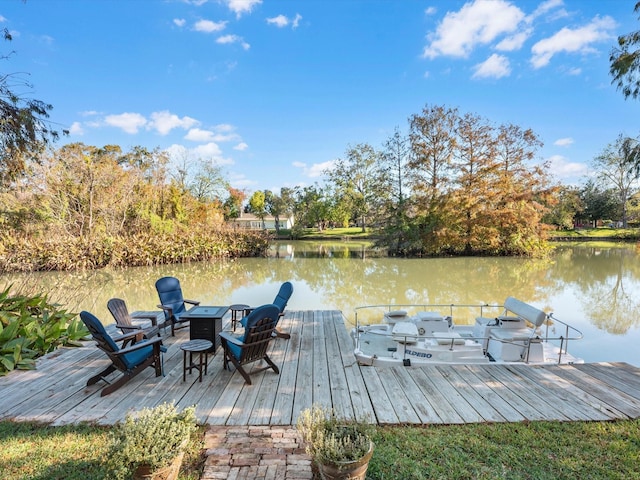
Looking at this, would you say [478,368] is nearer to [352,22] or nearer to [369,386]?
[369,386]

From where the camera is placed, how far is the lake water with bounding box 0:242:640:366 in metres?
8.44

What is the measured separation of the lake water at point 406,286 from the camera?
8439mm

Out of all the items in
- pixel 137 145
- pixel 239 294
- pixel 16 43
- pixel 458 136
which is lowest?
pixel 239 294

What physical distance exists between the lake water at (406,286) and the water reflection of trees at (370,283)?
0.11 feet

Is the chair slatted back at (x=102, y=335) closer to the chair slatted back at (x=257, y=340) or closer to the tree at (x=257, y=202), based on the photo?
the chair slatted back at (x=257, y=340)

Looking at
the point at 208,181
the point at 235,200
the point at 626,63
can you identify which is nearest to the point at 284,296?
the point at 626,63

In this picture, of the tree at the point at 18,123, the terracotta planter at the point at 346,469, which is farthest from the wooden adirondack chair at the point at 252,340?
the tree at the point at 18,123

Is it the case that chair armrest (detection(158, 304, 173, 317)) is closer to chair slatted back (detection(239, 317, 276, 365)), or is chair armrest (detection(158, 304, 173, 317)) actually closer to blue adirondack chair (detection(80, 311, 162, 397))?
blue adirondack chair (detection(80, 311, 162, 397))

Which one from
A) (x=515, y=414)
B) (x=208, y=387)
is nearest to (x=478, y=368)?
(x=515, y=414)

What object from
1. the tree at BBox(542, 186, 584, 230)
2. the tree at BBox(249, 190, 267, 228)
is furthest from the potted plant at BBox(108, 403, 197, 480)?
the tree at BBox(249, 190, 267, 228)

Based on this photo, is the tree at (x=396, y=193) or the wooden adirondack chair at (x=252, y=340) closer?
the wooden adirondack chair at (x=252, y=340)

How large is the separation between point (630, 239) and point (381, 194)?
26190mm

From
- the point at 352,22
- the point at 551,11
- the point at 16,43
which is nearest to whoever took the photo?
the point at 16,43

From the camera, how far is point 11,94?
546 cm
